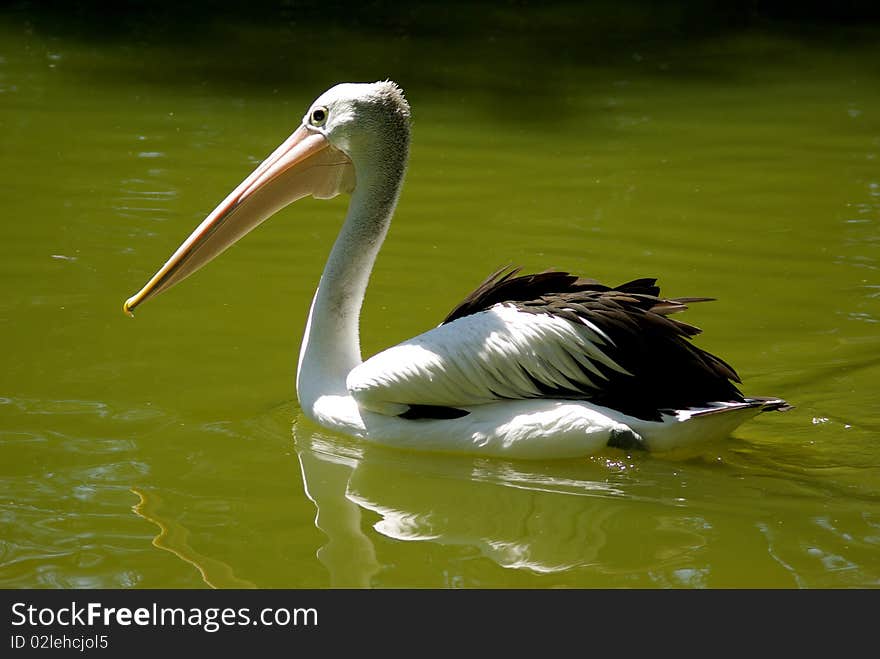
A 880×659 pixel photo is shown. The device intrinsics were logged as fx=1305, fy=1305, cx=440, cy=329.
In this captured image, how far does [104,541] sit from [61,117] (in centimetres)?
514

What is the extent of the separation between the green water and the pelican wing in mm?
232

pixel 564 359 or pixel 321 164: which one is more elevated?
pixel 321 164

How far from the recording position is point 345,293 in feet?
14.1

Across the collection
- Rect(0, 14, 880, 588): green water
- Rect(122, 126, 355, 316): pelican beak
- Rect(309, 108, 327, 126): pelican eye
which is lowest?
Rect(0, 14, 880, 588): green water

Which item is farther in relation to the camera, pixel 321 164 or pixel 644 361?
pixel 321 164

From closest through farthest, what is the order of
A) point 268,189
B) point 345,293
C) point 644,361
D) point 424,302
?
point 644,361 < point 345,293 < point 268,189 < point 424,302

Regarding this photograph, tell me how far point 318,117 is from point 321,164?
0.16 metres

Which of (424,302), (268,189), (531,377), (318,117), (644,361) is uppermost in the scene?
(318,117)

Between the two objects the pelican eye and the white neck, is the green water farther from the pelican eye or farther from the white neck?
the pelican eye

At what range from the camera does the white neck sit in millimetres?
4207

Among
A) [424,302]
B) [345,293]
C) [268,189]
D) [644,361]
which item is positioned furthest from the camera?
[424,302]

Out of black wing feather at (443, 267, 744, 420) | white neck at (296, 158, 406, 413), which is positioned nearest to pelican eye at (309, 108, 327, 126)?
white neck at (296, 158, 406, 413)

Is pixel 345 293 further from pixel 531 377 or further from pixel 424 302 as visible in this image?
pixel 424 302

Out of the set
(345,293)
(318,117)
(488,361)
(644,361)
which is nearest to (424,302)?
(345,293)
